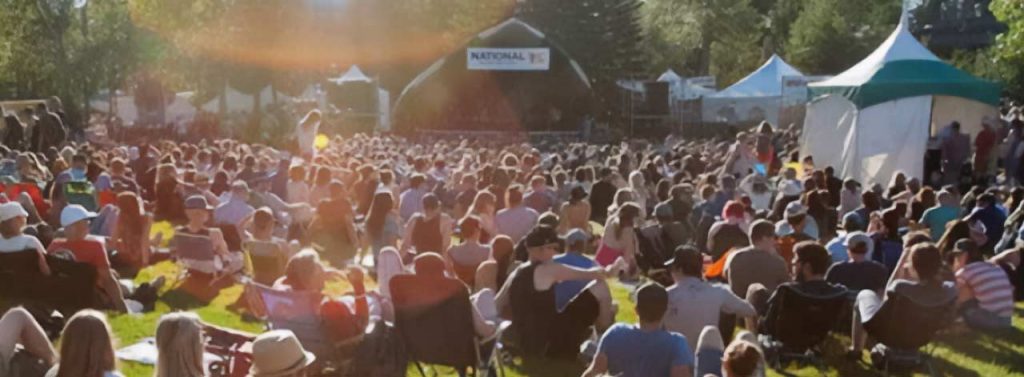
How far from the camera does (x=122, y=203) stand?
11.8 m

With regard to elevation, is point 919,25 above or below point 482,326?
above

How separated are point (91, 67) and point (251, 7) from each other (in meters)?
8.57

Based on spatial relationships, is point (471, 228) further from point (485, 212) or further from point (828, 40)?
point (828, 40)

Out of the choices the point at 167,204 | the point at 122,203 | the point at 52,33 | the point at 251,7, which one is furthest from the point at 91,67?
the point at 122,203

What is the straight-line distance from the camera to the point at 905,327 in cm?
794

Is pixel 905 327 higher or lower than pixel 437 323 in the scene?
lower

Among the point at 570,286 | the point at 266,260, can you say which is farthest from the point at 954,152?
the point at 266,260

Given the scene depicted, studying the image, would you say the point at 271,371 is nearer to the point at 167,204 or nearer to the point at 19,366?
the point at 19,366

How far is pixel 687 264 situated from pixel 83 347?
3.91 meters

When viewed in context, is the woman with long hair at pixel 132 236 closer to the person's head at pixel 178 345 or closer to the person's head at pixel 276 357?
the person's head at pixel 178 345

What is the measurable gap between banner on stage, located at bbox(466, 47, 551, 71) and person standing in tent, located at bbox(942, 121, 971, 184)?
20.8 m

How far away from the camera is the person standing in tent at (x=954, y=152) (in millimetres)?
20703

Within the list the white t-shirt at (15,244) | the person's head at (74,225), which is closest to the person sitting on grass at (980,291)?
the person's head at (74,225)

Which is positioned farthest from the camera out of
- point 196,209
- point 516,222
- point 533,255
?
point 516,222
